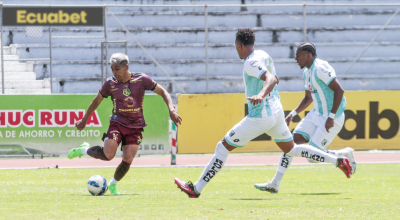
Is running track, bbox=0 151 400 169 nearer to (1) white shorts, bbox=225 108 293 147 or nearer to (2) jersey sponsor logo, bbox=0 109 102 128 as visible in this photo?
(2) jersey sponsor logo, bbox=0 109 102 128

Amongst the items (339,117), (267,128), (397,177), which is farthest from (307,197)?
(397,177)

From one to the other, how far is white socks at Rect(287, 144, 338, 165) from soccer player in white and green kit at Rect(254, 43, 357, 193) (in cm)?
73

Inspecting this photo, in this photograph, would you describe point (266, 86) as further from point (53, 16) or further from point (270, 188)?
point (53, 16)

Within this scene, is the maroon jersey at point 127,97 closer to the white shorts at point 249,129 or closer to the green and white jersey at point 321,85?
the white shorts at point 249,129

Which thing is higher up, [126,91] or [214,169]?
[126,91]

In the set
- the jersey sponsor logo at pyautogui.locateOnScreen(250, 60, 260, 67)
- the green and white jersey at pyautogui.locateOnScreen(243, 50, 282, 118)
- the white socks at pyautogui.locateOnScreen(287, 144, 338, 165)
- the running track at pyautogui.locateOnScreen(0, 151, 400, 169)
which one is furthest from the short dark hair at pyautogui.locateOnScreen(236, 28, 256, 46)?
the running track at pyautogui.locateOnScreen(0, 151, 400, 169)

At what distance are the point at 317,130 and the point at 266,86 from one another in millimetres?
2229

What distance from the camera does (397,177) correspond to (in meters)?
9.88

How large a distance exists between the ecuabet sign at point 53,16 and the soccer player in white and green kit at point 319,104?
887 centimetres

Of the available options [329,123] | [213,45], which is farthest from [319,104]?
[213,45]

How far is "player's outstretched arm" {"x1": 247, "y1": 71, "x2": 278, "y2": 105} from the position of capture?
19.8 ft

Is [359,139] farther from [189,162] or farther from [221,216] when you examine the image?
[221,216]

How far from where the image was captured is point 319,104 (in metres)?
8.25

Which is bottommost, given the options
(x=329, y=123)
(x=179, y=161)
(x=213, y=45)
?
(x=179, y=161)
